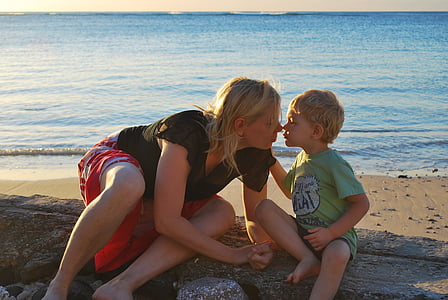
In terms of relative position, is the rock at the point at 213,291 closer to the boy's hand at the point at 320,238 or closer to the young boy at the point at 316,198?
the young boy at the point at 316,198

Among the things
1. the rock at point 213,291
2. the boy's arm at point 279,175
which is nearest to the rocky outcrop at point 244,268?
the rock at point 213,291

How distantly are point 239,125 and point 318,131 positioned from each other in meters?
0.46

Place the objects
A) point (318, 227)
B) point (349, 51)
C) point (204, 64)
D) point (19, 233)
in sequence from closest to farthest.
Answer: point (318, 227)
point (19, 233)
point (204, 64)
point (349, 51)

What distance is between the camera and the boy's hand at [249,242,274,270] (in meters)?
2.81

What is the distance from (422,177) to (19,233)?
16.1ft

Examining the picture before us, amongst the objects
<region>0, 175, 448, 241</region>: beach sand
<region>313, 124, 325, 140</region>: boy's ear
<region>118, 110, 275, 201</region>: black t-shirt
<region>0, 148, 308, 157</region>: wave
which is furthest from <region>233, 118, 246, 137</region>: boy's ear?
<region>0, 148, 308, 157</region>: wave

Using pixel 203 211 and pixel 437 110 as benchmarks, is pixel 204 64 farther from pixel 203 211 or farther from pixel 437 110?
pixel 203 211

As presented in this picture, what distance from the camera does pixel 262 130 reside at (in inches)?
111

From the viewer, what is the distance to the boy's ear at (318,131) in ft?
9.34

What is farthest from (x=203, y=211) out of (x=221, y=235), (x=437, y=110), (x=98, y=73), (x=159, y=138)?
(x=98, y=73)

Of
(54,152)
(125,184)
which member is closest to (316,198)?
(125,184)

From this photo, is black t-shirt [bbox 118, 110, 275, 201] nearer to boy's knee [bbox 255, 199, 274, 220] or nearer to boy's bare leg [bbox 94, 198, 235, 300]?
boy's bare leg [bbox 94, 198, 235, 300]

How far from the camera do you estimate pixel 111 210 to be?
2.56 meters

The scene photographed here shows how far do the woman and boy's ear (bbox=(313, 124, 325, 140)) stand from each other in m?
0.23
